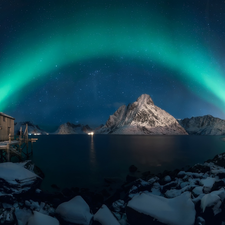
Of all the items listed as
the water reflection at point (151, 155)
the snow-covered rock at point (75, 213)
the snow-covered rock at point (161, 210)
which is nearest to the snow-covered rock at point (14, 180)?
the snow-covered rock at point (75, 213)

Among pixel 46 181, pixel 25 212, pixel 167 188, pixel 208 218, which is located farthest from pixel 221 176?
pixel 46 181

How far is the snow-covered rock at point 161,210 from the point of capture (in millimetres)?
7172

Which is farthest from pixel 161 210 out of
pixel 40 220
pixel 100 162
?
pixel 100 162

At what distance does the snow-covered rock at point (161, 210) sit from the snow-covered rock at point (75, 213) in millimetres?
2284

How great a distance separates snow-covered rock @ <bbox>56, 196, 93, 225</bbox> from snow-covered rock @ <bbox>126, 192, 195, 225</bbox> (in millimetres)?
2284

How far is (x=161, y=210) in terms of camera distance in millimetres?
7582

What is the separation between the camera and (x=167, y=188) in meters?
13.3

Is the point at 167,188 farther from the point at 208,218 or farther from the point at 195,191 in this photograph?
the point at 208,218

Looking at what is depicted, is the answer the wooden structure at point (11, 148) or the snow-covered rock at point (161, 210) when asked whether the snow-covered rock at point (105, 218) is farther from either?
the wooden structure at point (11, 148)

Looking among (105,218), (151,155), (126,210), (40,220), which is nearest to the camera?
(40,220)

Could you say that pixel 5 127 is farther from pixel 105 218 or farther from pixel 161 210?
pixel 161 210

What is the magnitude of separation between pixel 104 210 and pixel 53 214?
10.8 feet

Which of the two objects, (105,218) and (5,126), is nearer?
(105,218)

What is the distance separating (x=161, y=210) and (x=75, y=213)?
4.50m
